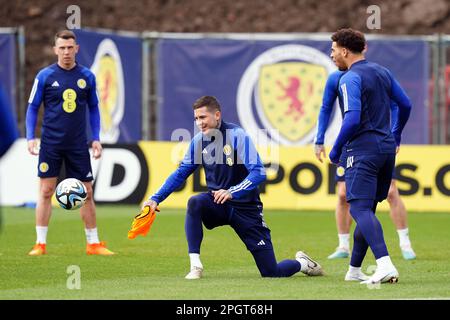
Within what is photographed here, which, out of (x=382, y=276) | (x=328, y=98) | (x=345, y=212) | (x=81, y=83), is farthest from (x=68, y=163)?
(x=382, y=276)

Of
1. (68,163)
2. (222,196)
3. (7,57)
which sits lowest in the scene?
(222,196)

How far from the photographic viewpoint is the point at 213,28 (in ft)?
104

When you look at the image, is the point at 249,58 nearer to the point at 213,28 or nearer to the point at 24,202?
the point at 24,202

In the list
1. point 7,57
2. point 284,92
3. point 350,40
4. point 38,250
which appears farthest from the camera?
point 284,92

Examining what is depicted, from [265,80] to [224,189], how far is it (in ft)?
40.4

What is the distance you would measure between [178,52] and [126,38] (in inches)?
40.0

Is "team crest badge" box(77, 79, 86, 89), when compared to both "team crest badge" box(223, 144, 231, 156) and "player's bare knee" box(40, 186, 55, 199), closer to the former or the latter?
"player's bare knee" box(40, 186, 55, 199)

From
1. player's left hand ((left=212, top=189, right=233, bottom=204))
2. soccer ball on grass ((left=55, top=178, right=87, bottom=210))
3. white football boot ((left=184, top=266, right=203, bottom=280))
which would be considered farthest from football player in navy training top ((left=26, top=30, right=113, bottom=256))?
player's left hand ((left=212, top=189, right=233, bottom=204))

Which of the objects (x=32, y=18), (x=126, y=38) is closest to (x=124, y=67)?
(x=126, y=38)

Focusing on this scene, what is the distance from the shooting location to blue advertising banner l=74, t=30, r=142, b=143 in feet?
71.0

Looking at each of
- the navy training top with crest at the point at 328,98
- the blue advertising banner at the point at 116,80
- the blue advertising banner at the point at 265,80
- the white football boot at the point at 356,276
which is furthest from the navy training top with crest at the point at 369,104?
the blue advertising banner at the point at 265,80

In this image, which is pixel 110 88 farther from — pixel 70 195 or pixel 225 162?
pixel 225 162

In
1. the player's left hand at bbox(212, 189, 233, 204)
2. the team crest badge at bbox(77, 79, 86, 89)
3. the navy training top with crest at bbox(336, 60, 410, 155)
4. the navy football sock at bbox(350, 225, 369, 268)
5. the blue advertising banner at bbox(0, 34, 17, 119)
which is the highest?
the blue advertising banner at bbox(0, 34, 17, 119)

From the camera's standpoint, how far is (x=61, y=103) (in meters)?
13.2
